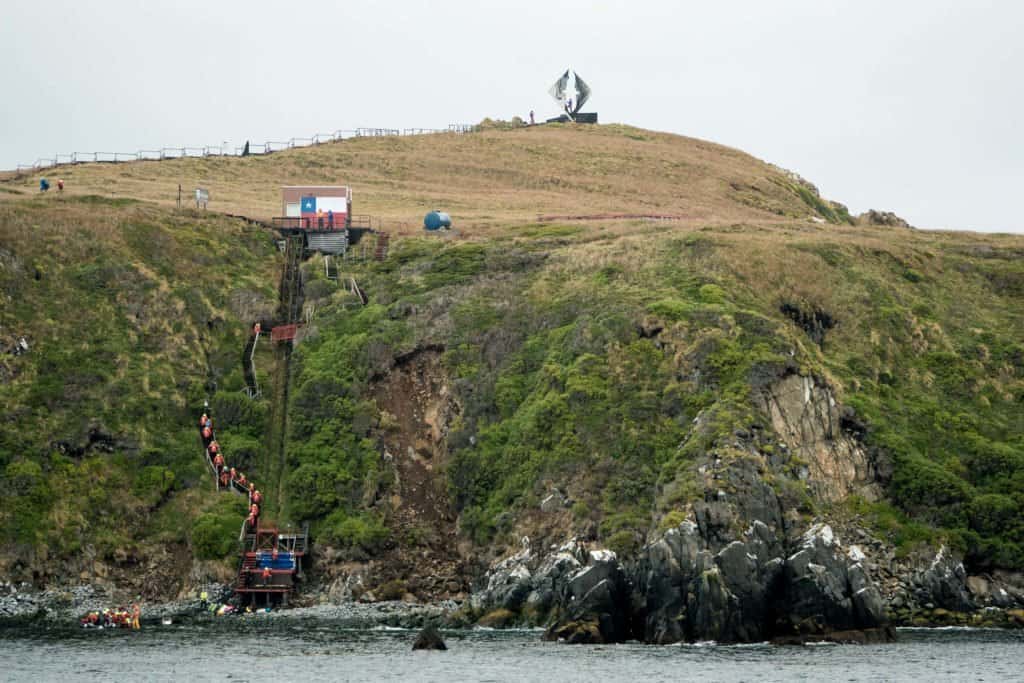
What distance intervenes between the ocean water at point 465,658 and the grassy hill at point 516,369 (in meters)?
9.94

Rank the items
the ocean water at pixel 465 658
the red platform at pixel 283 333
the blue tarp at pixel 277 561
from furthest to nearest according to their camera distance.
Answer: the red platform at pixel 283 333, the blue tarp at pixel 277 561, the ocean water at pixel 465 658

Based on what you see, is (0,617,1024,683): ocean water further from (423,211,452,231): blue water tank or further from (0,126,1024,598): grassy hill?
(423,211,452,231): blue water tank

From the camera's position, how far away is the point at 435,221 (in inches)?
5113

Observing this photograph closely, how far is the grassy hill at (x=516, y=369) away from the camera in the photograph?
86.3 m

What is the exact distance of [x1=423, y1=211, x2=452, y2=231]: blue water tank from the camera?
129875 mm

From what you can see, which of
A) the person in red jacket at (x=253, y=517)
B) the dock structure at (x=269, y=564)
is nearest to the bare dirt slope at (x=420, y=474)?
the dock structure at (x=269, y=564)

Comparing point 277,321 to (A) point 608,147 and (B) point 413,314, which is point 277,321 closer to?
(B) point 413,314

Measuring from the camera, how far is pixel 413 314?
355 feet

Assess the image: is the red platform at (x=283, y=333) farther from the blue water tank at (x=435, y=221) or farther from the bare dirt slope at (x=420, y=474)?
the blue water tank at (x=435, y=221)

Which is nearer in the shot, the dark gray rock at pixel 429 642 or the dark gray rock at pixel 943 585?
the dark gray rock at pixel 429 642

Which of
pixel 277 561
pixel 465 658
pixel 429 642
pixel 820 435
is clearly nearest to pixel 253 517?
pixel 277 561

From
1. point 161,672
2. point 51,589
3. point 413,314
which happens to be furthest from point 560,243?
point 161,672

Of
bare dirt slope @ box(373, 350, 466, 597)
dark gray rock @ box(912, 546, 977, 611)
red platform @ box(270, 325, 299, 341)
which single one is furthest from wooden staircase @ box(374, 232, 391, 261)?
dark gray rock @ box(912, 546, 977, 611)

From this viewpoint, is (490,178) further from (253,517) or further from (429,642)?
(429,642)
